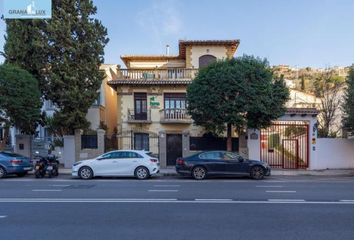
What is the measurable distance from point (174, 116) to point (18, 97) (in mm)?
10630

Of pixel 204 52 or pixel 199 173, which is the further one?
pixel 204 52

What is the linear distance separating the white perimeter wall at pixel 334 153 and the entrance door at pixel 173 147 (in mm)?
8877

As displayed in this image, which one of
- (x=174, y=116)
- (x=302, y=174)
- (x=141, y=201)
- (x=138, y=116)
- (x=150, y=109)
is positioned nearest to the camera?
(x=141, y=201)

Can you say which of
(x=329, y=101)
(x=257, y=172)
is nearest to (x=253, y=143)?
(x=257, y=172)

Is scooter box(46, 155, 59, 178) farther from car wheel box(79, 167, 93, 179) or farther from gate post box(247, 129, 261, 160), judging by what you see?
gate post box(247, 129, 261, 160)

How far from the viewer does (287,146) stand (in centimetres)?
2636

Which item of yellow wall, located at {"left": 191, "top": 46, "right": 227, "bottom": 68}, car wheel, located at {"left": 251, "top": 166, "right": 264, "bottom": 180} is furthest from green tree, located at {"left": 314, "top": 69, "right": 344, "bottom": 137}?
car wheel, located at {"left": 251, "top": 166, "right": 264, "bottom": 180}

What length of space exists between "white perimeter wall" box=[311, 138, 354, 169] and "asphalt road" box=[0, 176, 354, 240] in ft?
37.4

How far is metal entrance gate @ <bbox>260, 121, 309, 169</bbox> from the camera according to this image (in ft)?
85.5

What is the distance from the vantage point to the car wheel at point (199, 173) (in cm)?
1997

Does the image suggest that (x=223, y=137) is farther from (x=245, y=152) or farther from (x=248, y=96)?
(x=248, y=96)

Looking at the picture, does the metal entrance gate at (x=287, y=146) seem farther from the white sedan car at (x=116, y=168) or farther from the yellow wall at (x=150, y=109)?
the white sedan car at (x=116, y=168)

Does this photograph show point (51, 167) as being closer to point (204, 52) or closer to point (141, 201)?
point (141, 201)

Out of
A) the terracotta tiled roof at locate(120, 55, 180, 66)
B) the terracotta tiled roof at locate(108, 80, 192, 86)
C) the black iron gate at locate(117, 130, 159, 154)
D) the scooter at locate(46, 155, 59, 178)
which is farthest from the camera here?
the terracotta tiled roof at locate(120, 55, 180, 66)
